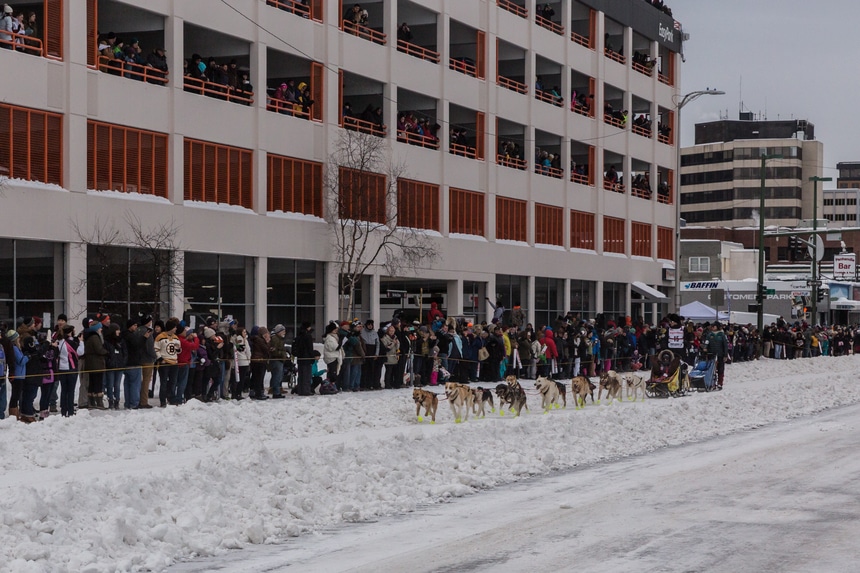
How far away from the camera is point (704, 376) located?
3222 centimetres

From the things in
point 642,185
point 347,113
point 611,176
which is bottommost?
point 642,185

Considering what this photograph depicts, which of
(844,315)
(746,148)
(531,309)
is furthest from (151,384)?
(746,148)

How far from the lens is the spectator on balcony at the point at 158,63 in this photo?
1299 inches

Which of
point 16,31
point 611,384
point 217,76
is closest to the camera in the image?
point 611,384

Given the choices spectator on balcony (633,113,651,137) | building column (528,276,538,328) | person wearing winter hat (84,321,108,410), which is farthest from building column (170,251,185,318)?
spectator on balcony (633,113,651,137)

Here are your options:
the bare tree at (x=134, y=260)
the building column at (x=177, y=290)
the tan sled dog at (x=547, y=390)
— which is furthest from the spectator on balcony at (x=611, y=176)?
the tan sled dog at (x=547, y=390)

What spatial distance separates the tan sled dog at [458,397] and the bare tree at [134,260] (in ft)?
38.2

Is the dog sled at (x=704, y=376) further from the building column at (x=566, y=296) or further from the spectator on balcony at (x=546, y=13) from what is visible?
the spectator on balcony at (x=546, y=13)

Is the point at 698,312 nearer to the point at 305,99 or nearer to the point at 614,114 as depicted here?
the point at 614,114

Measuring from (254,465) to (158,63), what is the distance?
2205 centimetres

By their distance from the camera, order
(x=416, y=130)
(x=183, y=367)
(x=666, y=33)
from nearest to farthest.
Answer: (x=183, y=367) → (x=416, y=130) → (x=666, y=33)

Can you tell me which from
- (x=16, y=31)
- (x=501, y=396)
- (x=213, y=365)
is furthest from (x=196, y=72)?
(x=501, y=396)

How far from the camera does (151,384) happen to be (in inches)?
917

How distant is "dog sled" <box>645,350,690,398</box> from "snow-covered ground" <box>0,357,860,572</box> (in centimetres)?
353
